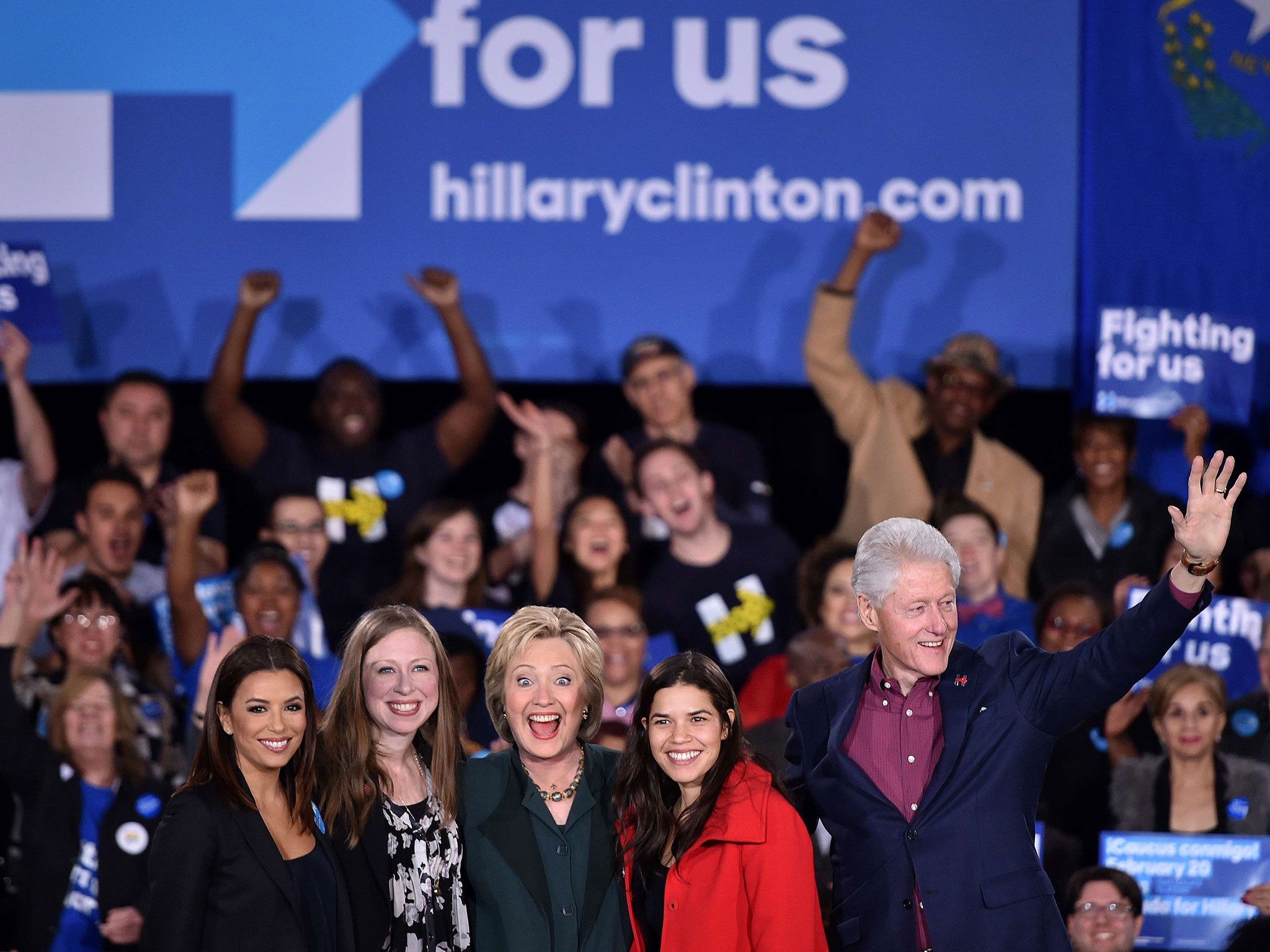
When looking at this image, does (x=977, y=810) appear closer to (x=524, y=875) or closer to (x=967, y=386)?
(x=524, y=875)

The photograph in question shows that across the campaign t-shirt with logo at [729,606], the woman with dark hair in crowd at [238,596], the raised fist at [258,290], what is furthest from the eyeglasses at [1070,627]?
the raised fist at [258,290]

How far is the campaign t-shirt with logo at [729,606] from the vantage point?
5766mm

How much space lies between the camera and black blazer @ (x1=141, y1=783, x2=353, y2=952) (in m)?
2.76

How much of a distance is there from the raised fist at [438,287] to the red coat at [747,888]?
13.7ft

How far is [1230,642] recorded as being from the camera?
5.60 m

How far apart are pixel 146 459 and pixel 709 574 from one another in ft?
7.57

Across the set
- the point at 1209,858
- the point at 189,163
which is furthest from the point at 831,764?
the point at 189,163

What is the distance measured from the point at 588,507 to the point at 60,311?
2820 millimetres

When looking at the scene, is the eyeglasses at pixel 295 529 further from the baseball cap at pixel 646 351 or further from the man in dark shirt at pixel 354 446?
the baseball cap at pixel 646 351

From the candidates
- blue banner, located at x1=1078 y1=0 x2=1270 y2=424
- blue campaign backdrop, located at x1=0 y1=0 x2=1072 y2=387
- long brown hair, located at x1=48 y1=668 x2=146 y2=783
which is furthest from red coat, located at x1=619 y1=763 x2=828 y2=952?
blue campaign backdrop, located at x1=0 y1=0 x2=1072 y2=387

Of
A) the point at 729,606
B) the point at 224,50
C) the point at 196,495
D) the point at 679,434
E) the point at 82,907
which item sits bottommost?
the point at 82,907

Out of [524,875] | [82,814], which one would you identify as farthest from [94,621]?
[524,875]

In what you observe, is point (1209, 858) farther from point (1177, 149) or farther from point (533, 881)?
point (1177, 149)

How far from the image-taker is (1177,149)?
6621 millimetres
